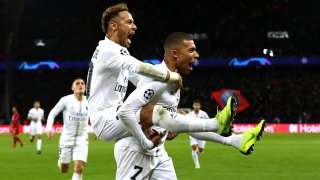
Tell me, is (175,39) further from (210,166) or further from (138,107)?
Result: (210,166)

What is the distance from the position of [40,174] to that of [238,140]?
10.7m

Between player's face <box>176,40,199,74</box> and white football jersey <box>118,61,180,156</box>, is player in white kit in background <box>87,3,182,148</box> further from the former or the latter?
player's face <box>176,40,199,74</box>

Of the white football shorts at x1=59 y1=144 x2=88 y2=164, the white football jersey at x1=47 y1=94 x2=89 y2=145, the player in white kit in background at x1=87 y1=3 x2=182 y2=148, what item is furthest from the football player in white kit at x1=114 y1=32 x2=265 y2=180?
the white football jersey at x1=47 y1=94 x2=89 y2=145

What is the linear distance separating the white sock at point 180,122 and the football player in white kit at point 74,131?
651cm

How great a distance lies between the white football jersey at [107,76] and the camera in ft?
21.5

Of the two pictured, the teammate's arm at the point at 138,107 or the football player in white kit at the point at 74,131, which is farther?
the football player in white kit at the point at 74,131

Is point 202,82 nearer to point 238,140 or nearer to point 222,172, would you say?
point 222,172

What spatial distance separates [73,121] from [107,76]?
23.5 feet

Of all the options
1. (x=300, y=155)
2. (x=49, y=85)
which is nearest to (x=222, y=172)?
(x=300, y=155)

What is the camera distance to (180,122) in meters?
6.05

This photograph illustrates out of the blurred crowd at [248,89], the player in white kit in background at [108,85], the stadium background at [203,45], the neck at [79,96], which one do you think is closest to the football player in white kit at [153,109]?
the player in white kit in background at [108,85]

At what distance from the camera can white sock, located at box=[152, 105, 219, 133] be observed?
591 centimetres

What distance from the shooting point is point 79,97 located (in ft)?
45.9

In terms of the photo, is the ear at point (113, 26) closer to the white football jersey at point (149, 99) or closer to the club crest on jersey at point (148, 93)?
the white football jersey at point (149, 99)
